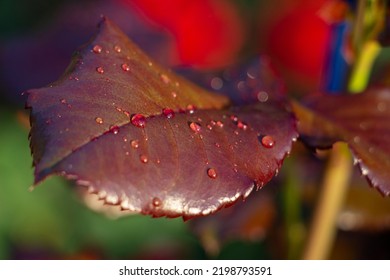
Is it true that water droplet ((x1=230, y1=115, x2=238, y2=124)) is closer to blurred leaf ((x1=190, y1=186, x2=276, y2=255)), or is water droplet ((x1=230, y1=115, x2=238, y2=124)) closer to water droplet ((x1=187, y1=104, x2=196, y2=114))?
water droplet ((x1=187, y1=104, x2=196, y2=114))

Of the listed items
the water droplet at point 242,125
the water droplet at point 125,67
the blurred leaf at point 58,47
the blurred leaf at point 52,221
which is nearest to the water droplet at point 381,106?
the water droplet at point 242,125

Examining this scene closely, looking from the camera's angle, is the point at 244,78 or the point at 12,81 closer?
the point at 244,78

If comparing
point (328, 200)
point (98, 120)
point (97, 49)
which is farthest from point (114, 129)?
point (328, 200)

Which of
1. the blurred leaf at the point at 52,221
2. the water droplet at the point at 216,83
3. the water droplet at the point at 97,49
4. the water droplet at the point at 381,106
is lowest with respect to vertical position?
the blurred leaf at the point at 52,221

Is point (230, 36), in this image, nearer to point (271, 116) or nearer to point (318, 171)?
point (318, 171)

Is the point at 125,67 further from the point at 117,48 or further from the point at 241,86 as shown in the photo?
the point at 241,86

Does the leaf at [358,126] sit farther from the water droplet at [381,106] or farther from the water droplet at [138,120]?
the water droplet at [138,120]

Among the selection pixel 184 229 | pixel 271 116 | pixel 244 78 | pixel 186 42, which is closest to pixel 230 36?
pixel 186 42

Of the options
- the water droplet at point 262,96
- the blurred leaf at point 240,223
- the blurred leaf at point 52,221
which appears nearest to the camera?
the water droplet at point 262,96
